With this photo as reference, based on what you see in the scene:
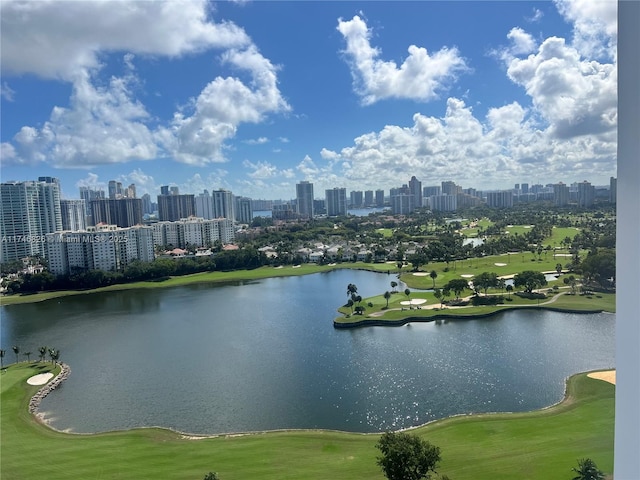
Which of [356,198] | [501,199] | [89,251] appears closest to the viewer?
[89,251]

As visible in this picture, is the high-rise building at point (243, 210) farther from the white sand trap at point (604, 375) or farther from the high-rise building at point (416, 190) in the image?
the white sand trap at point (604, 375)

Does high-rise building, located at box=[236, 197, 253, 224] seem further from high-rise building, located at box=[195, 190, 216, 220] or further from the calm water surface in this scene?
the calm water surface

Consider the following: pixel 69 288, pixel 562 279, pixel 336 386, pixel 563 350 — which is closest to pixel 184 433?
pixel 336 386

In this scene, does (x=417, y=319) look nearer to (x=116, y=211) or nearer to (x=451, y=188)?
(x=116, y=211)

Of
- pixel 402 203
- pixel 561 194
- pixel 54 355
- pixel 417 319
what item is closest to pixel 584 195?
pixel 561 194

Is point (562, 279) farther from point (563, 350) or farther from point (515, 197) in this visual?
point (515, 197)
